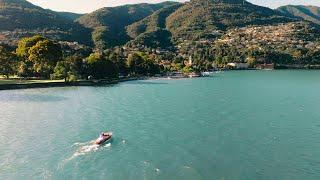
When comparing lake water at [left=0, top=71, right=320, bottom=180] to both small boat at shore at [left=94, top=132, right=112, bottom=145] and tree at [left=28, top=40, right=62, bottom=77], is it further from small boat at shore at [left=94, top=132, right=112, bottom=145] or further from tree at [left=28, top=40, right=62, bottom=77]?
tree at [left=28, top=40, right=62, bottom=77]

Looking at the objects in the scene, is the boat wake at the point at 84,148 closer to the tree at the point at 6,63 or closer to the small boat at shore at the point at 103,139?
the small boat at shore at the point at 103,139

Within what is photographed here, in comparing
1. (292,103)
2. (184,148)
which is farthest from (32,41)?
(184,148)

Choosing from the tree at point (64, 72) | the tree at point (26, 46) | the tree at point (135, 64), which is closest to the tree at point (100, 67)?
the tree at point (64, 72)

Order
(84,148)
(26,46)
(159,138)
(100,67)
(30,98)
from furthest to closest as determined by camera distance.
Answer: (26,46) < (100,67) < (30,98) < (159,138) < (84,148)

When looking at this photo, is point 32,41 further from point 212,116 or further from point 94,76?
point 212,116

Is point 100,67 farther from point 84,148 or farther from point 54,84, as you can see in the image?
point 84,148

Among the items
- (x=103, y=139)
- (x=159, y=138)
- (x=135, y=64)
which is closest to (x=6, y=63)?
(x=135, y=64)

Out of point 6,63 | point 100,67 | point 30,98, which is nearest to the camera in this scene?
point 30,98
